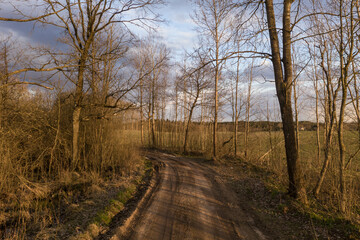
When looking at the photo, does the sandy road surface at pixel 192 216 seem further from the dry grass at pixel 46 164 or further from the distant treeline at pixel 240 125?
the distant treeline at pixel 240 125

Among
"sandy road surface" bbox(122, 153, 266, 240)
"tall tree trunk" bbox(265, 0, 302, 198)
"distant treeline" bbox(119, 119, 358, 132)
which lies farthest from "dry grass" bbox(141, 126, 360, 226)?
"sandy road surface" bbox(122, 153, 266, 240)

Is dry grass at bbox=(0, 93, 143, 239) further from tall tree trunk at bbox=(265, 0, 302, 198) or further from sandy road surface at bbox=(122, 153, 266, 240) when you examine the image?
tall tree trunk at bbox=(265, 0, 302, 198)

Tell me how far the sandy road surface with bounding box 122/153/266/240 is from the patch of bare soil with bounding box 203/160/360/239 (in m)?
0.38

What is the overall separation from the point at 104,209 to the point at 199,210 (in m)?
2.62

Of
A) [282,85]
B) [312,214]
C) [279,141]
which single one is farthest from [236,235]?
[279,141]

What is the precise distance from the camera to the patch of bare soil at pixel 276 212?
4.41m

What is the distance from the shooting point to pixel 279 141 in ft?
33.8

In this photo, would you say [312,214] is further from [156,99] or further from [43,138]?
[156,99]

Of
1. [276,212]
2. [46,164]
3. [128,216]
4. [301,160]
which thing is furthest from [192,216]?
[46,164]

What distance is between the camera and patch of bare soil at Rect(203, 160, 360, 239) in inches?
174

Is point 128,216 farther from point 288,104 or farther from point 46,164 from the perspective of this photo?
point 46,164

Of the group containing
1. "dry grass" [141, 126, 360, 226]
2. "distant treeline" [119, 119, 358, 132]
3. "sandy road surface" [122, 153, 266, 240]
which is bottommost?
"sandy road surface" [122, 153, 266, 240]

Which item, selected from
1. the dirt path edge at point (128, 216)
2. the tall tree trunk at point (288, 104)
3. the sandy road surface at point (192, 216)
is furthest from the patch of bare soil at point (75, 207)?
the tall tree trunk at point (288, 104)

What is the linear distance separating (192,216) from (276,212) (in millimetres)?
2372
